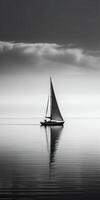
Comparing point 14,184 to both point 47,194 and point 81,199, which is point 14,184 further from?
point 81,199

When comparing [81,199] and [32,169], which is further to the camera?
[32,169]

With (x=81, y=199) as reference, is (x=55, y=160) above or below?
above

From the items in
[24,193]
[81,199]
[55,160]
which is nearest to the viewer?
[81,199]

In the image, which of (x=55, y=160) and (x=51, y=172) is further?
(x=55, y=160)

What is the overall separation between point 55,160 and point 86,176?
13426 mm

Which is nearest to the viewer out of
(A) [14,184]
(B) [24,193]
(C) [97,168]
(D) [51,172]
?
(B) [24,193]

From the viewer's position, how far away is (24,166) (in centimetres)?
3950

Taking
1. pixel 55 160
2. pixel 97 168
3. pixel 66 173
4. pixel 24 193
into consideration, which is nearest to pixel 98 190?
pixel 24 193

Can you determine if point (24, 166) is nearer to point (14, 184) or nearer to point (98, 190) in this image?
point (14, 184)

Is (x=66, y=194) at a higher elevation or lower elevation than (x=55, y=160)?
lower

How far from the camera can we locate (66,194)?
82.9 feet

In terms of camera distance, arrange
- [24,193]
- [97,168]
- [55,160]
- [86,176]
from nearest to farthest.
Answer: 1. [24,193]
2. [86,176]
3. [97,168]
4. [55,160]

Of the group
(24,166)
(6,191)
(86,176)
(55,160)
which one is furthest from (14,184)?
(55,160)

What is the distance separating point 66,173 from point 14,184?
6.65m
